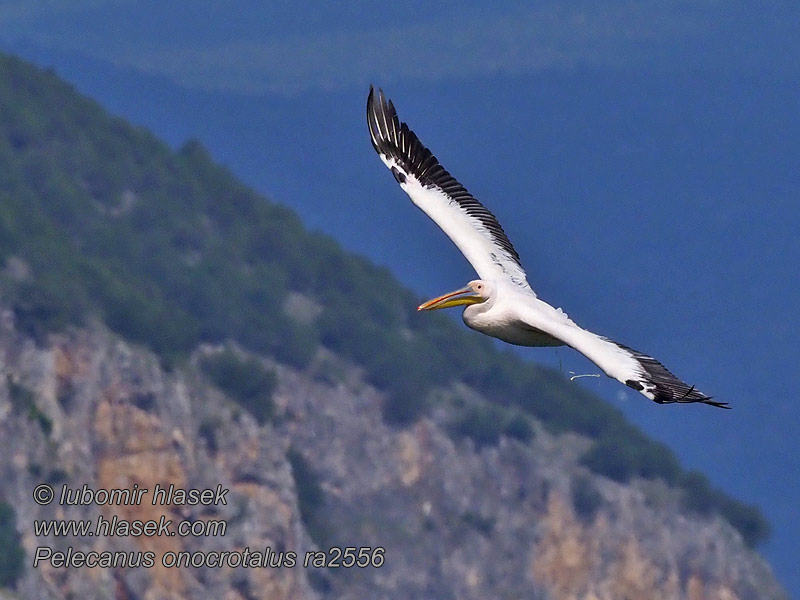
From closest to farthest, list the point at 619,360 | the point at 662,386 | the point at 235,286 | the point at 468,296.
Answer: the point at 662,386 → the point at 619,360 → the point at 468,296 → the point at 235,286

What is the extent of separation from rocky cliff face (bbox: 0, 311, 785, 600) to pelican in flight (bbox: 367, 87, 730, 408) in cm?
3594

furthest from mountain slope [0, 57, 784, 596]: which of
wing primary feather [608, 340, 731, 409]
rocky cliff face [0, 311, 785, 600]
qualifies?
wing primary feather [608, 340, 731, 409]

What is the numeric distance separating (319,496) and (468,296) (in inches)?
2236

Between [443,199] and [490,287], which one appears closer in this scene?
[490,287]

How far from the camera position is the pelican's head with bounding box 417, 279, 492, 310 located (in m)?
18.2

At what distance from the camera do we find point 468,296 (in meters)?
18.2

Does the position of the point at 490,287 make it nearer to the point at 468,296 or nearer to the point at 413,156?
the point at 468,296

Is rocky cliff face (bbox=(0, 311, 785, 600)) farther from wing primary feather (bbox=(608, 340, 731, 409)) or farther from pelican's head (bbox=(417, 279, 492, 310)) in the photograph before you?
wing primary feather (bbox=(608, 340, 731, 409))

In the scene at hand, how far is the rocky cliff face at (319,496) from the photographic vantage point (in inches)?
Result: 2292

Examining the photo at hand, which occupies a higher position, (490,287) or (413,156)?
(413,156)

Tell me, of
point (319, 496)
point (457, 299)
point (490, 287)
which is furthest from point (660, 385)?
point (319, 496)

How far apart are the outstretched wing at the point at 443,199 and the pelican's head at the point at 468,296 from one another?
683 mm

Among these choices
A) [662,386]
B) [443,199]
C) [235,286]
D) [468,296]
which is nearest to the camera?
[662,386]

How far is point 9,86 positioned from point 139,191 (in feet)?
35.2
